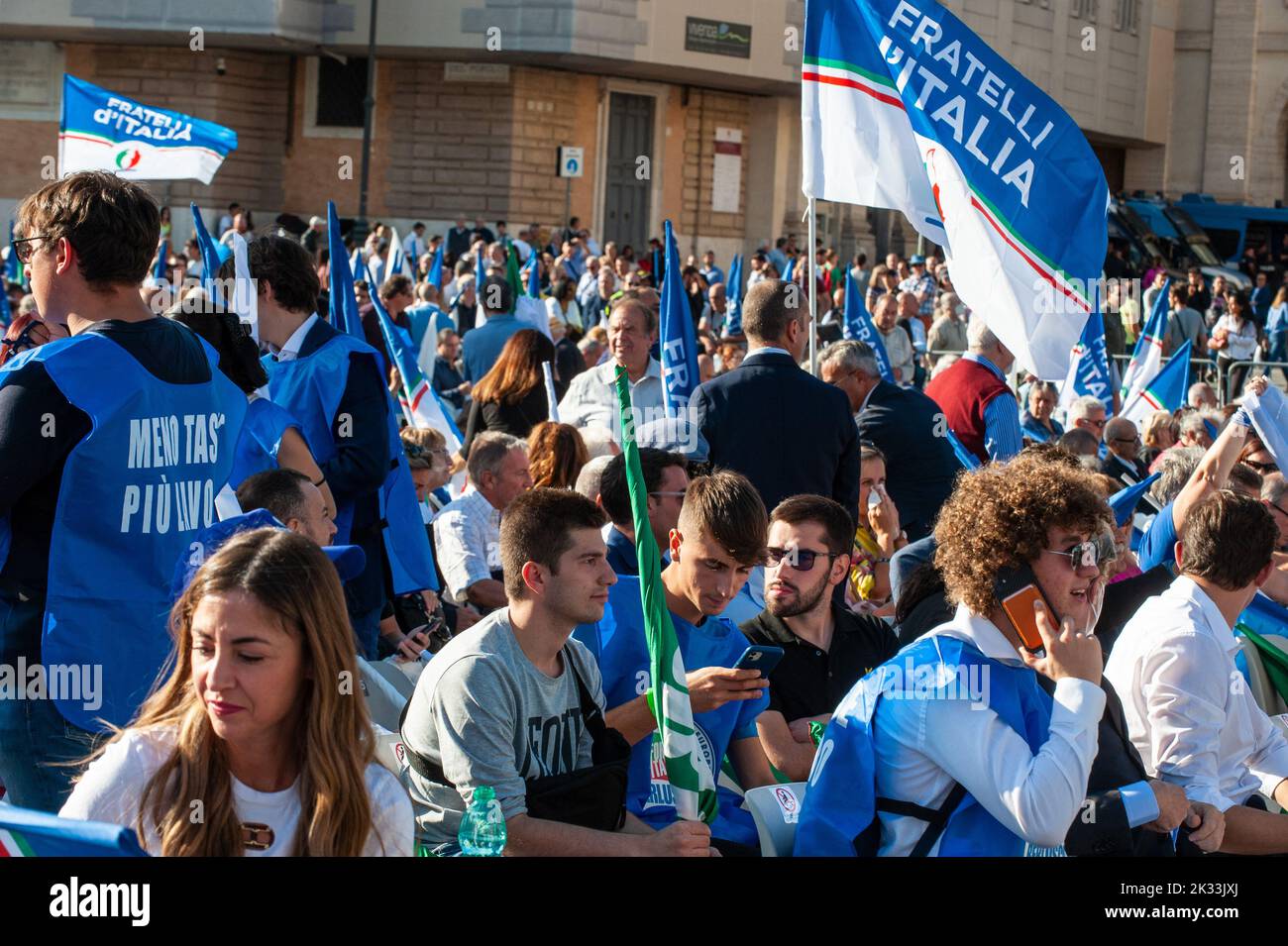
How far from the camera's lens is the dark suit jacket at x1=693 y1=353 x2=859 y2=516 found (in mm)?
6609

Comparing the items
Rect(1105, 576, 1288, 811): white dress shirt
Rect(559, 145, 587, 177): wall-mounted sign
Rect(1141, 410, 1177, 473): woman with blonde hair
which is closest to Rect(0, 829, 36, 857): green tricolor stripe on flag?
Rect(1105, 576, 1288, 811): white dress shirt

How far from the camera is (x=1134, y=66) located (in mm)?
48156

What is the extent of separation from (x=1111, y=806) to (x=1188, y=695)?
80 cm

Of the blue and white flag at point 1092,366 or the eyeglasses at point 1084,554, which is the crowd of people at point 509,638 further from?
the blue and white flag at point 1092,366

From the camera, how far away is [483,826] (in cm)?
376

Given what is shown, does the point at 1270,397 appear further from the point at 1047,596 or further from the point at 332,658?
the point at 332,658

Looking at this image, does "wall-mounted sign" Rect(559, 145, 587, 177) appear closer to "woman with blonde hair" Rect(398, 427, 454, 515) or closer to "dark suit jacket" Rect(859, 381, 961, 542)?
"woman with blonde hair" Rect(398, 427, 454, 515)

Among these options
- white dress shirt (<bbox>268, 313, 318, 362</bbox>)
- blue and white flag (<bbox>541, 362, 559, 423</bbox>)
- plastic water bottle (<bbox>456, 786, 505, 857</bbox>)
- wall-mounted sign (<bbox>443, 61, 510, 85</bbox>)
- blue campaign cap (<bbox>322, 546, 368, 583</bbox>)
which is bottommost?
plastic water bottle (<bbox>456, 786, 505, 857</bbox>)

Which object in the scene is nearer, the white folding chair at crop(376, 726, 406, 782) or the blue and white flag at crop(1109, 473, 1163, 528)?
the white folding chair at crop(376, 726, 406, 782)

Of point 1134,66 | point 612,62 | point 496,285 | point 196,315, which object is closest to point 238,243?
point 196,315

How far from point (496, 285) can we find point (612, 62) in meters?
23.1

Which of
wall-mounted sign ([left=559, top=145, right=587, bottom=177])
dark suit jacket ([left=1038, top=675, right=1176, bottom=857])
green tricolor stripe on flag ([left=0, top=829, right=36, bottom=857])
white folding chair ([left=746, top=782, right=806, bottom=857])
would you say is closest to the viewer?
green tricolor stripe on flag ([left=0, top=829, right=36, bottom=857])
